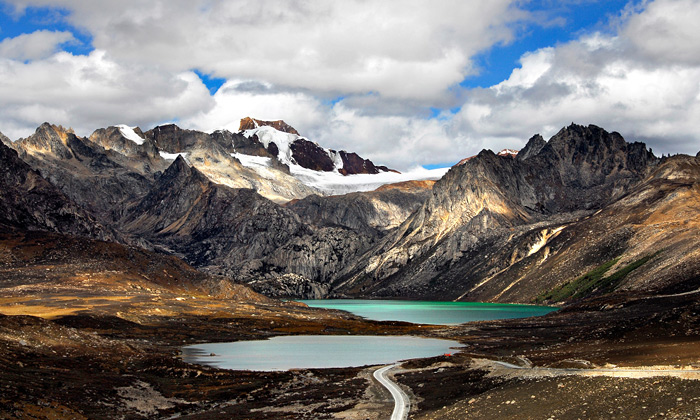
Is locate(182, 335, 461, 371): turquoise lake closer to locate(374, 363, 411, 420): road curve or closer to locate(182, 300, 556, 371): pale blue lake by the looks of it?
locate(182, 300, 556, 371): pale blue lake

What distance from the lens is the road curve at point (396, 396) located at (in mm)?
50975

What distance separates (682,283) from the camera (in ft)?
552

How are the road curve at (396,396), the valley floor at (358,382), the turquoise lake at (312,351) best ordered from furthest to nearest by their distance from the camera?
the turquoise lake at (312,351) → the road curve at (396,396) → the valley floor at (358,382)

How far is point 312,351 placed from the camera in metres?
114

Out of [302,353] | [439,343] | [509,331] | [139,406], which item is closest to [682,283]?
[509,331]

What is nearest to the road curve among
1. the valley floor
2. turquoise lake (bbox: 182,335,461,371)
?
the valley floor

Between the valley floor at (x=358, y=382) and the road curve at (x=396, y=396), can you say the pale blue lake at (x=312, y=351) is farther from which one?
the road curve at (x=396, y=396)

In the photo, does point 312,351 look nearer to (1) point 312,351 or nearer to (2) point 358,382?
(1) point 312,351

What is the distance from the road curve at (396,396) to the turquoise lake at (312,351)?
16.7 meters

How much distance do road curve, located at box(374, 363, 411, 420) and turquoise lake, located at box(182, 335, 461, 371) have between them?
1668 cm

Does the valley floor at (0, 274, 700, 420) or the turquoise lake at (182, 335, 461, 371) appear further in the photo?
the turquoise lake at (182, 335, 461, 371)

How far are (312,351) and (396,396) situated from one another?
5559 cm

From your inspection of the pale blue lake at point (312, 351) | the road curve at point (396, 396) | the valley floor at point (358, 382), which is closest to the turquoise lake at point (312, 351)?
the pale blue lake at point (312, 351)

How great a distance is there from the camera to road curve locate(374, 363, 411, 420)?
50975 mm
